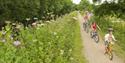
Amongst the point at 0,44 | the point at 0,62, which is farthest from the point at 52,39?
the point at 0,62

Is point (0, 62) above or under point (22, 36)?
above

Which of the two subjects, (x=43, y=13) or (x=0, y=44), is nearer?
(x=0, y=44)

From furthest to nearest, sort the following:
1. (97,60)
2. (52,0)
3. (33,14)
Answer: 1. (52,0)
2. (33,14)
3. (97,60)

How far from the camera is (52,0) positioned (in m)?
75.7

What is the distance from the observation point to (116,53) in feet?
80.4

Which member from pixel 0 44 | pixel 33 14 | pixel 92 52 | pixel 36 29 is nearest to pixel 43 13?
pixel 33 14

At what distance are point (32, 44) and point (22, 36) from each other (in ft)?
3.91

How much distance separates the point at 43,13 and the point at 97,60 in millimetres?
45863

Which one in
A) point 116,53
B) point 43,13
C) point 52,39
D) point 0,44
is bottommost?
point 43,13

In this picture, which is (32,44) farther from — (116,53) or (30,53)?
(116,53)

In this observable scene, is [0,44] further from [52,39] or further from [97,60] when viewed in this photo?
[97,60]

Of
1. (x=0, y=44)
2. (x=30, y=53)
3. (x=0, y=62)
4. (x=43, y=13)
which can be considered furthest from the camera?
(x=43, y=13)

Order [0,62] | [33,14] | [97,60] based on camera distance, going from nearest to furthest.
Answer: [0,62] < [97,60] < [33,14]

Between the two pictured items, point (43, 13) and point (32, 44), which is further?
→ point (43, 13)
